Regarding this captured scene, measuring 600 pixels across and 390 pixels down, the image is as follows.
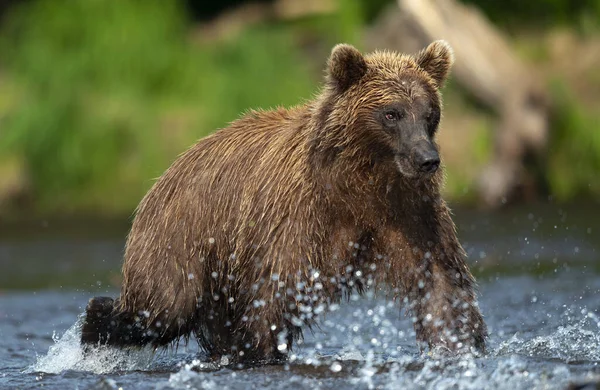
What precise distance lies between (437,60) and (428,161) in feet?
3.29

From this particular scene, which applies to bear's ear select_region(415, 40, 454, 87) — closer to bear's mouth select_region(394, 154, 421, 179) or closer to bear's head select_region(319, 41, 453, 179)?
bear's head select_region(319, 41, 453, 179)

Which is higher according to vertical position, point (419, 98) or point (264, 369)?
point (419, 98)

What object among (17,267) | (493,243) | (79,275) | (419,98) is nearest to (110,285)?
(79,275)

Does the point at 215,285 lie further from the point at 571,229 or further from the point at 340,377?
the point at 571,229

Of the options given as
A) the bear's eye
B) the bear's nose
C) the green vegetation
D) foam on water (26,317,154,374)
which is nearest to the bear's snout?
the bear's nose

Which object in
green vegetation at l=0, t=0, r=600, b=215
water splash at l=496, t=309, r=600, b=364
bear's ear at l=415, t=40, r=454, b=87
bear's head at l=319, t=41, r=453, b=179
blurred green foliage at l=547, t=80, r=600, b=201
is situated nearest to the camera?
bear's head at l=319, t=41, r=453, b=179

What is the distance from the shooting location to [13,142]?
16922 mm

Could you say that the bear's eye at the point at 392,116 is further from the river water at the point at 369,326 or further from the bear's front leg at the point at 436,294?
the river water at the point at 369,326

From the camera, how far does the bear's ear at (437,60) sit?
751cm

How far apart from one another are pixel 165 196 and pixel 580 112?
914 centimetres

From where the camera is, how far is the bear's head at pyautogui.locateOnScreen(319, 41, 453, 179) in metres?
7.00

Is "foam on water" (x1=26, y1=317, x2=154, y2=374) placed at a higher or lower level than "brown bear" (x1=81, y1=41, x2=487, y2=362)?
lower

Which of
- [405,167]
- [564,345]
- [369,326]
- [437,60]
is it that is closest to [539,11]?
[369,326]

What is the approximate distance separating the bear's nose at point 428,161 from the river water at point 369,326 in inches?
43.1
